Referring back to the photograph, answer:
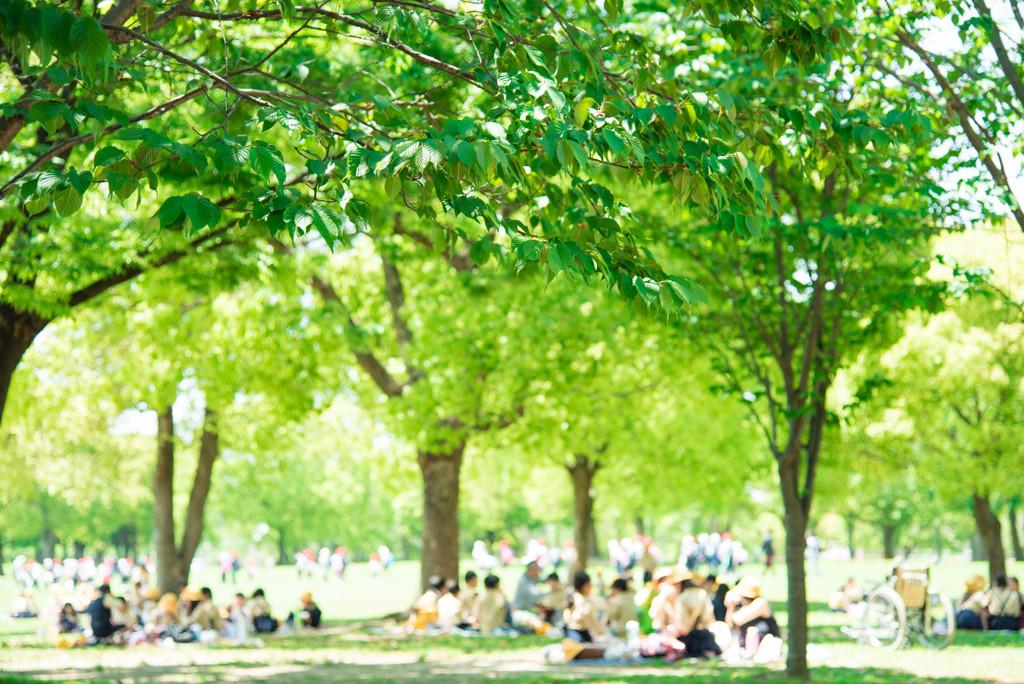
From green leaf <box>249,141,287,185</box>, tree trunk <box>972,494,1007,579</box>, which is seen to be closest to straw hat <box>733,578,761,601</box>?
green leaf <box>249,141,287,185</box>

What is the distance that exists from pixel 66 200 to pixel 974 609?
55.5 ft

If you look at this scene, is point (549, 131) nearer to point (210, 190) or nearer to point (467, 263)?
point (210, 190)

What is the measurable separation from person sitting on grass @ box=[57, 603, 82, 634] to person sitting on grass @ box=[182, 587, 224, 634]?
2.89 m

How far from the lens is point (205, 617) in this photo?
1728 centimetres

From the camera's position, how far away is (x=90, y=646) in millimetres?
16594

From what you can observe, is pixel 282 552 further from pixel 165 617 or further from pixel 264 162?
pixel 264 162

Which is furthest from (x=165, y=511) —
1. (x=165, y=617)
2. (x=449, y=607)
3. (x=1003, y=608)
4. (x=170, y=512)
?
(x=1003, y=608)

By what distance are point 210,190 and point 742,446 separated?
978 inches

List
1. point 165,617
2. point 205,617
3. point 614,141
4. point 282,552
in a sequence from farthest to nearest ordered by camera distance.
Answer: point 282,552
point 205,617
point 165,617
point 614,141

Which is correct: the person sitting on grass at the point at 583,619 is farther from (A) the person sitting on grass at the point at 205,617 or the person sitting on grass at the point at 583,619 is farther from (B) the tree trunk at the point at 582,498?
(B) the tree trunk at the point at 582,498

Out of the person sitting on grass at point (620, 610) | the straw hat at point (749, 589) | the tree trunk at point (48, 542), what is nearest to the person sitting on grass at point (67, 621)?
the person sitting on grass at point (620, 610)

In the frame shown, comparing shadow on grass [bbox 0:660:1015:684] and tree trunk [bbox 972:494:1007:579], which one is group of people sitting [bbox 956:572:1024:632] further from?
tree trunk [bbox 972:494:1007:579]

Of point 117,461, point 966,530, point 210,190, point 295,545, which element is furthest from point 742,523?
point 210,190

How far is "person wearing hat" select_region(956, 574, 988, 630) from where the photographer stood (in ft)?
55.7
